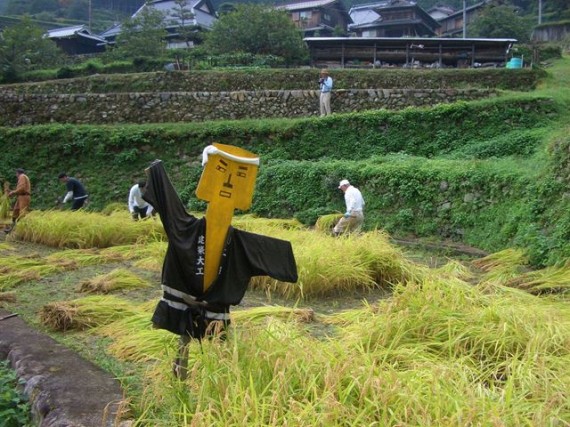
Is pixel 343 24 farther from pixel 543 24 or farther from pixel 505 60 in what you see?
pixel 505 60

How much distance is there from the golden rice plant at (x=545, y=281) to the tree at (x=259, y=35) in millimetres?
20666

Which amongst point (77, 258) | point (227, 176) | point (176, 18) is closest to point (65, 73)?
point (176, 18)

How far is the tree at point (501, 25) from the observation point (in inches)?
1176

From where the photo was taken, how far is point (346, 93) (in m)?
16.4

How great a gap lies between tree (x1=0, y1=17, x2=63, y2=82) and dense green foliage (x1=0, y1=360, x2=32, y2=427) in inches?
921

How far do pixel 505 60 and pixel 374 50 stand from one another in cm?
526

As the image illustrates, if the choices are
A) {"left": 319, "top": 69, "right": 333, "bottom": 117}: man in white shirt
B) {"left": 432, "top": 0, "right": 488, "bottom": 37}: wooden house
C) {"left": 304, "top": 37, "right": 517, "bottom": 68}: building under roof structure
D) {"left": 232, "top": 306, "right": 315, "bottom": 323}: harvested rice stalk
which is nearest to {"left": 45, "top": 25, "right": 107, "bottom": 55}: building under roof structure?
{"left": 304, "top": 37, "right": 517, "bottom": 68}: building under roof structure

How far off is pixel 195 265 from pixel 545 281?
13.4 feet

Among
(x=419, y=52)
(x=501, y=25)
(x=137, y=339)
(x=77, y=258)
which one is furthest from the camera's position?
(x=501, y=25)

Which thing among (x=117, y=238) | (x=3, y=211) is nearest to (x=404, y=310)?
(x=117, y=238)

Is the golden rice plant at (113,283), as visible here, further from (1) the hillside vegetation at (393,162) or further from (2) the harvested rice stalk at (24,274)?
(1) the hillside vegetation at (393,162)

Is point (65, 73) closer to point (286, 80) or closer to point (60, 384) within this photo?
point (286, 80)

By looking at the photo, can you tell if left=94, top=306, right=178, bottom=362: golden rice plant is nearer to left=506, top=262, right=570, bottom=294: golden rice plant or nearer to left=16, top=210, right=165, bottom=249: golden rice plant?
left=506, top=262, right=570, bottom=294: golden rice plant

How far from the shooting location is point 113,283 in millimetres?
5922
